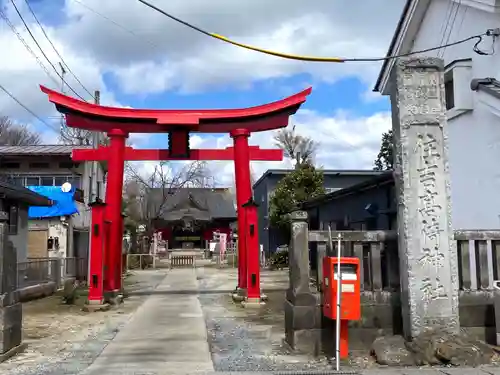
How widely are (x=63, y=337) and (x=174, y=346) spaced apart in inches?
101

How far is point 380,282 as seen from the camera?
8.13m

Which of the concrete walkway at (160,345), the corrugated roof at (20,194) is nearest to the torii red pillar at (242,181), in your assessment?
the concrete walkway at (160,345)

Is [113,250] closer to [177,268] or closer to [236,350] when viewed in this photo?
[236,350]

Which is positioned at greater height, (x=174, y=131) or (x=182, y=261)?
(x=174, y=131)

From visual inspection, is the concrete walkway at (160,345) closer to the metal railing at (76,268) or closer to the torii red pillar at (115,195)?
the torii red pillar at (115,195)

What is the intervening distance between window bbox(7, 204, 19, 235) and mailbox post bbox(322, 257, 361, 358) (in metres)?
13.9

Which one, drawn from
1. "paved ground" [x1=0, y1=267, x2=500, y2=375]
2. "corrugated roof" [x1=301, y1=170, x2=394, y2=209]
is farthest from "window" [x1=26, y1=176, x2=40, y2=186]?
"corrugated roof" [x1=301, y1=170, x2=394, y2=209]

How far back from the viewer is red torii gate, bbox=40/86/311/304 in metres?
16.3

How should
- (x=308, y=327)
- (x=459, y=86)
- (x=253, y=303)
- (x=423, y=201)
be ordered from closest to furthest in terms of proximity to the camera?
(x=423, y=201) < (x=308, y=327) < (x=459, y=86) < (x=253, y=303)

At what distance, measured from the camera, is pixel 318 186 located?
106ft

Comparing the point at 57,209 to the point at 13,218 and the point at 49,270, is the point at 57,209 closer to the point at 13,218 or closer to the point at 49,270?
the point at 49,270

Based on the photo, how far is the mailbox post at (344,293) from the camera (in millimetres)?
7168

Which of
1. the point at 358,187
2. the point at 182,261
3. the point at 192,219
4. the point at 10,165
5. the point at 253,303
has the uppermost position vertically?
the point at 10,165

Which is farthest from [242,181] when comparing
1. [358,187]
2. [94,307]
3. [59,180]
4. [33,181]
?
[33,181]
